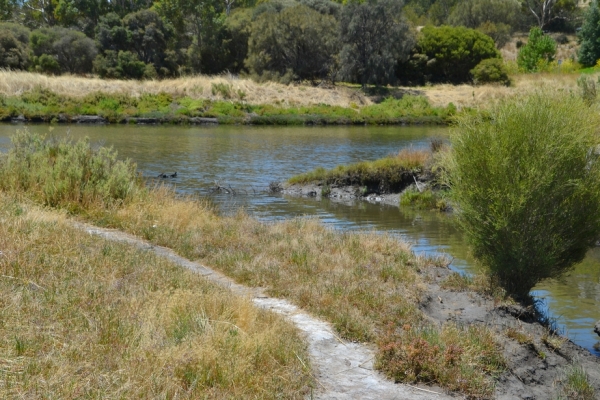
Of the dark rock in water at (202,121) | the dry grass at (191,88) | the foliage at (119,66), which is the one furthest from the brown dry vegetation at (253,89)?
the dark rock in water at (202,121)

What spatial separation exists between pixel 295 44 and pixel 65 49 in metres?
24.3

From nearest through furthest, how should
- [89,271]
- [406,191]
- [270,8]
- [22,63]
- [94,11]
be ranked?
[89,271]
[406,191]
[22,63]
[270,8]
[94,11]

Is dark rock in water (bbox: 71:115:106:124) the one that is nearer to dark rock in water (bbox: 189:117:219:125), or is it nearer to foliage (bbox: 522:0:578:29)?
dark rock in water (bbox: 189:117:219:125)

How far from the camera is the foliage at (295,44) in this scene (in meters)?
70.8

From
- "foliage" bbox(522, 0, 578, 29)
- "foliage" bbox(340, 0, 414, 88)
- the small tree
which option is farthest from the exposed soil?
"foliage" bbox(522, 0, 578, 29)

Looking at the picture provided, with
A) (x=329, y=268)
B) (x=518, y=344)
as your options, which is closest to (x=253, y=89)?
(x=329, y=268)

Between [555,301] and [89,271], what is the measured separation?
7879 millimetres

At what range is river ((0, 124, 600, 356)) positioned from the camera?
12633 mm

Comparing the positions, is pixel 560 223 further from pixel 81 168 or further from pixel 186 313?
pixel 81 168

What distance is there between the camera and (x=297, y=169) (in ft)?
96.9

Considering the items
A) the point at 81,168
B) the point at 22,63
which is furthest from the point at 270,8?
the point at 81,168

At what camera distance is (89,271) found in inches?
326

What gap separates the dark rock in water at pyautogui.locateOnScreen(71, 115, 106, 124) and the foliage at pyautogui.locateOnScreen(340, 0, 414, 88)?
2559 cm

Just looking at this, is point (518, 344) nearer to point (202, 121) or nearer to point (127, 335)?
point (127, 335)
